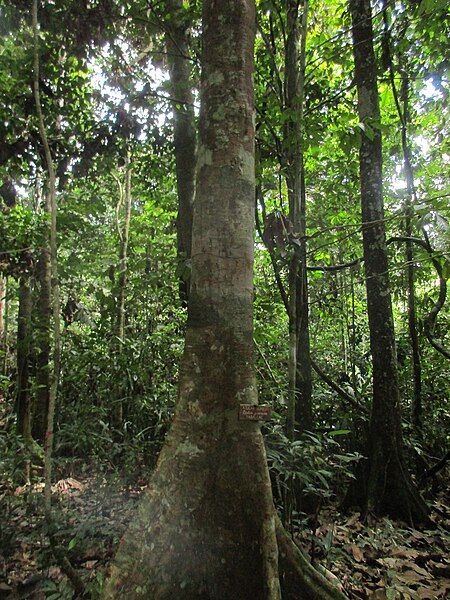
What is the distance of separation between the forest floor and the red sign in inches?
48.5

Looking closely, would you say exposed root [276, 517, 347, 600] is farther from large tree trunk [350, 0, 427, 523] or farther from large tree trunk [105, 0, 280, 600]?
large tree trunk [350, 0, 427, 523]

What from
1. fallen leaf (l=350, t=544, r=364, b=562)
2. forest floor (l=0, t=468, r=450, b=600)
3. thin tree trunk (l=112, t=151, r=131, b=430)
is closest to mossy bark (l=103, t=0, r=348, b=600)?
forest floor (l=0, t=468, r=450, b=600)

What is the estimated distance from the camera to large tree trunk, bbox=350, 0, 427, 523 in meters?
4.32

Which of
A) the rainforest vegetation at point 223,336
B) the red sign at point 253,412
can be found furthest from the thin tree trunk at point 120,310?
the red sign at point 253,412

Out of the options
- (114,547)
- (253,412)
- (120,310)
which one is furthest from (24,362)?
(253,412)

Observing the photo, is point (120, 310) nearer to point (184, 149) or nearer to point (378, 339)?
point (184, 149)

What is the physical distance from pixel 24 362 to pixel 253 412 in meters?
4.41

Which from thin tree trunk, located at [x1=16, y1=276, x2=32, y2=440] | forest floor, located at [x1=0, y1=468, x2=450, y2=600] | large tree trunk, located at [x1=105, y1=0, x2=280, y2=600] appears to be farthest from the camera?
thin tree trunk, located at [x1=16, y1=276, x2=32, y2=440]

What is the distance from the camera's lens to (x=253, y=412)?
219 cm

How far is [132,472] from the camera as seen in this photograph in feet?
14.5

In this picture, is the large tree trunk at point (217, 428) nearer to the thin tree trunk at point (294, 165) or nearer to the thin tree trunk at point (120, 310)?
the thin tree trunk at point (294, 165)

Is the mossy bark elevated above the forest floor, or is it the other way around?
the mossy bark

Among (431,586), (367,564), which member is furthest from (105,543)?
→ (431,586)

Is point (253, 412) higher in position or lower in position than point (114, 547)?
higher
